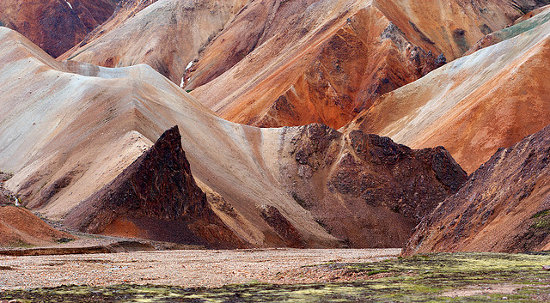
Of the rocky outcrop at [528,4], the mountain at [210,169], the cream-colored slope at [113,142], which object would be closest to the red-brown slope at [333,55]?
the rocky outcrop at [528,4]

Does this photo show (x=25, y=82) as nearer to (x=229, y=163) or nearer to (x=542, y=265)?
(x=229, y=163)

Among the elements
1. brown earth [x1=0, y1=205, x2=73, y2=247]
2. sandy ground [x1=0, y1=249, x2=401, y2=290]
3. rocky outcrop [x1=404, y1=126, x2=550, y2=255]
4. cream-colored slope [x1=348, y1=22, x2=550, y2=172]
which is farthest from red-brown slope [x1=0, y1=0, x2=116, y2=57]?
rocky outcrop [x1=404, y1=126, x2=550, y2=255]

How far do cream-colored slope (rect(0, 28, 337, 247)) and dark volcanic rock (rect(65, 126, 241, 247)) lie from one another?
122 inches

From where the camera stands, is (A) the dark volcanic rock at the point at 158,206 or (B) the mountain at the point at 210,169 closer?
(A) the dark volcanic rock at the point at 158,206

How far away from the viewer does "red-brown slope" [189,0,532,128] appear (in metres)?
99.2

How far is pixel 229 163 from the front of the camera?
58.2 m

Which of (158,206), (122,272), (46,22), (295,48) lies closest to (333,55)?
(295,48)

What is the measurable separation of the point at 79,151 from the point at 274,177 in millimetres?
15806

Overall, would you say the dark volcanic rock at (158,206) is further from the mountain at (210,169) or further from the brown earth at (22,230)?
the brown earth at (22,230)

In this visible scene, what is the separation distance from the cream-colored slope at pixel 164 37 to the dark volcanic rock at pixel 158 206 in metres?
97.4

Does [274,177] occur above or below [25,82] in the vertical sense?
below

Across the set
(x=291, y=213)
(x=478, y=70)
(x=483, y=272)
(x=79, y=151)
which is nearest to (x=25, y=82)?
(x=79, y=151)

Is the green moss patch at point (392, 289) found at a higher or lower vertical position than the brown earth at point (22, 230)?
lower

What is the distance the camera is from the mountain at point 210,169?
4344cm
